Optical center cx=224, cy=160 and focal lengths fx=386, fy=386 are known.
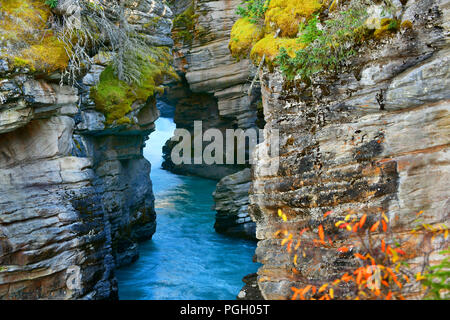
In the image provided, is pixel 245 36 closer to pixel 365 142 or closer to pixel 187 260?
pixel 365 142

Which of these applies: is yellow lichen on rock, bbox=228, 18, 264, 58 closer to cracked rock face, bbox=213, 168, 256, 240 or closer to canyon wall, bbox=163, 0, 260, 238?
canyon wall, bbox=163, 0, 260, 238

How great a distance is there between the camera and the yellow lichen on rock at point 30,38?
7.03m

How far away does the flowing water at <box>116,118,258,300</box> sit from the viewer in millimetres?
11703

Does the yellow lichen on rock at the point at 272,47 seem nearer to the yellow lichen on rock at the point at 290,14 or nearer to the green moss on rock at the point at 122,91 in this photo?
the yellow lichen on rock at the point at 290,14

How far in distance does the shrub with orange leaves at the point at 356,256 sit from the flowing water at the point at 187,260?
237 inches

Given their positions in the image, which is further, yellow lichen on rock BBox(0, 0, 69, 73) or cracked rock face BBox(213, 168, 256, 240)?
cracked rock face BBox(213, 168, 256, 240)

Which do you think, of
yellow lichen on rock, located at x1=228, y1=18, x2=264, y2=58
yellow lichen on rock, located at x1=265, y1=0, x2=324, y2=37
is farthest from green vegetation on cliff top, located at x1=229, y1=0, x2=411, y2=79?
yellow lichen on rock, located at x1=228, y1=18, x2=264, y2=58

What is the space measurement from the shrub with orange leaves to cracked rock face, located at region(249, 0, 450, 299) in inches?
3.5

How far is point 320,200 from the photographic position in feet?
19.5

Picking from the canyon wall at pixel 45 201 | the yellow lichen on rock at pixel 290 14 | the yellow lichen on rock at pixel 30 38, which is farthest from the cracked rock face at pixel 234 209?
the yellow lichen on rock at pixel 30 38

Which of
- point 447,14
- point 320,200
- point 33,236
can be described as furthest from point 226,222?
point 447,14

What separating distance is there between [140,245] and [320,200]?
10.8 m
